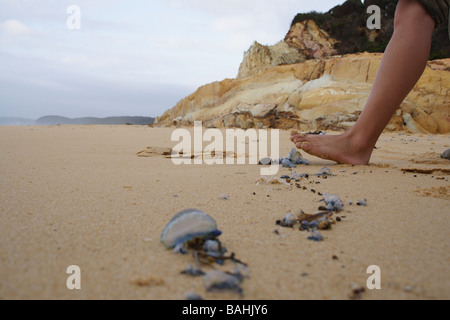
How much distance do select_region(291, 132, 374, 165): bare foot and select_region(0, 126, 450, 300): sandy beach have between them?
1.55 ft

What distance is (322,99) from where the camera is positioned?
29.9ft

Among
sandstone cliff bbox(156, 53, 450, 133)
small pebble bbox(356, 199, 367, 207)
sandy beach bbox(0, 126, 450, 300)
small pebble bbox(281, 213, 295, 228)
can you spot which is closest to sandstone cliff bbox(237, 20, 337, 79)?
sandstone cliff bbox(156, 53, 450, 133)

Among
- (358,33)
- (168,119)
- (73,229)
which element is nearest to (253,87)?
(168,119)

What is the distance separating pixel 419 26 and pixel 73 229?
2044mm

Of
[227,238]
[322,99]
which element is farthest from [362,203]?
[322,99]

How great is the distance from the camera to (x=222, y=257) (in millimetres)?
782

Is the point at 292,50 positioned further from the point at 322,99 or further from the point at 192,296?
the point at 192,296

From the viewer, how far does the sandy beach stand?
0.67 metres

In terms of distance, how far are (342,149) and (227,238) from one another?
1.57 meters

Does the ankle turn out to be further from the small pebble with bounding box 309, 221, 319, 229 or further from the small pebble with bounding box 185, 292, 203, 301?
the small pebble with bounding box 185, 292, 203, 301

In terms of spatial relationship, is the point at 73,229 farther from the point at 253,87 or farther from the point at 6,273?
the point at 253,87

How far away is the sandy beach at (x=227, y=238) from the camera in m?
0.67

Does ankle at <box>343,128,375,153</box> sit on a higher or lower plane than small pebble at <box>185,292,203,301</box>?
higher
